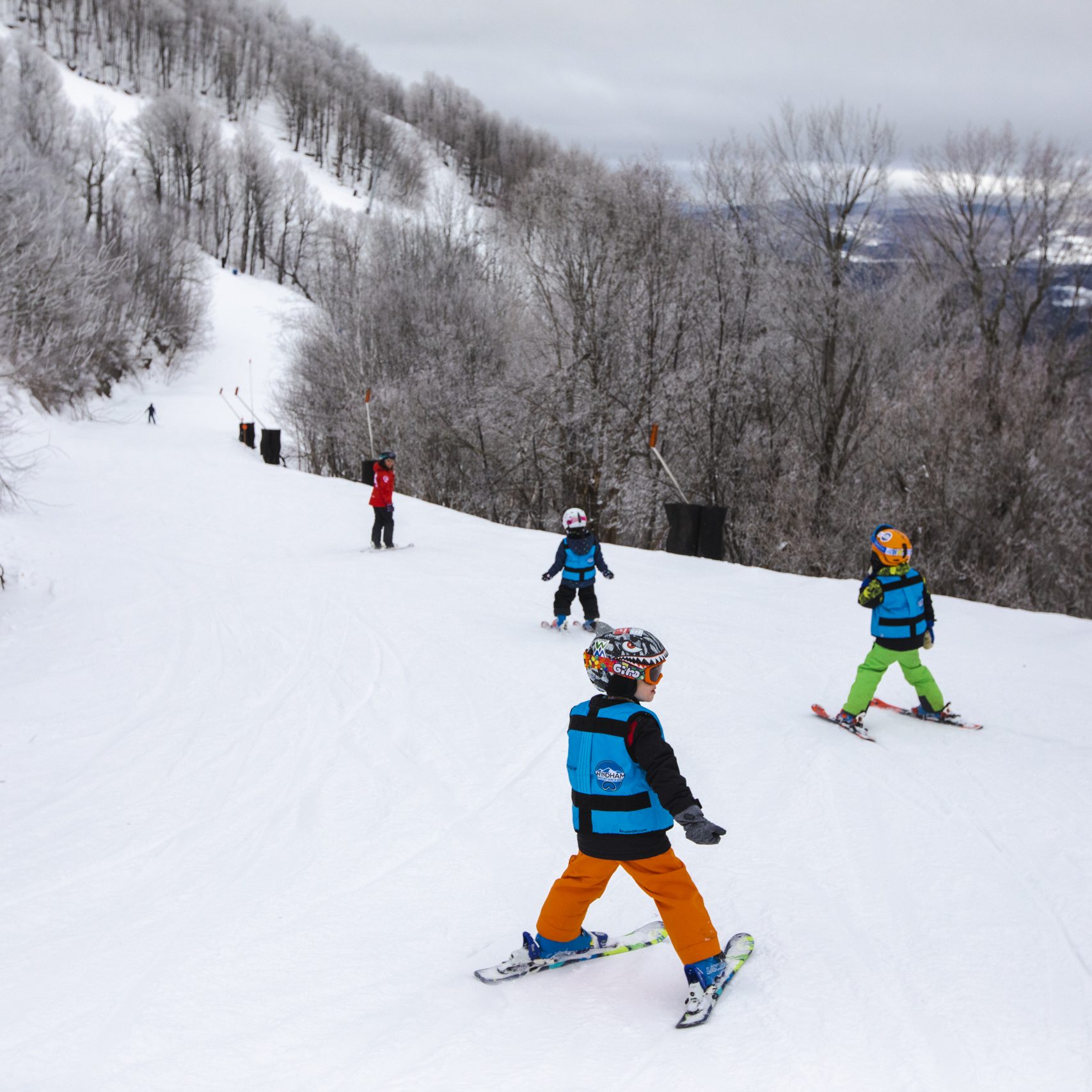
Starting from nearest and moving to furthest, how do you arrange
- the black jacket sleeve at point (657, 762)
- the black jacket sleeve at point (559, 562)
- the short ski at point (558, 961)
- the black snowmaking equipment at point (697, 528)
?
the black jacket sleeve at point (657, 762)
the short ski at point (558, 961)
the black jacket sleeve at point (559, 562)
the black snowmaking equipment at point (697, 528)

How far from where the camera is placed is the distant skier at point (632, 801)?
343cm

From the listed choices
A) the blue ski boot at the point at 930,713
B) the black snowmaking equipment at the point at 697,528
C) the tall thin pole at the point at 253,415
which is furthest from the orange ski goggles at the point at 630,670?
the tall thin pole at the point at 253,415

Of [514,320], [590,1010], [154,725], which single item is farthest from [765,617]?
[514,320]

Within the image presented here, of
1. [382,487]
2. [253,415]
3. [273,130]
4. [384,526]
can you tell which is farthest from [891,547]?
[273,130]

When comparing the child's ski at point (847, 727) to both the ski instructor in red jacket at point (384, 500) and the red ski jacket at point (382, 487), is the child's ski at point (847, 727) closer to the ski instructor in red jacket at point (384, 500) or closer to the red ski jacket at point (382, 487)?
the ski instructor in red jacket at point (384, 500)

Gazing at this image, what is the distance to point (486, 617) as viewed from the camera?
34.9 feet

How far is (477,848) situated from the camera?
5.16 metres

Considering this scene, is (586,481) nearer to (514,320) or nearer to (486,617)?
(514,320)

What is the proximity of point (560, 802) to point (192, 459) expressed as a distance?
2215 cm

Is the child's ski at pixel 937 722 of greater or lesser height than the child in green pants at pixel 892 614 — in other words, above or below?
below

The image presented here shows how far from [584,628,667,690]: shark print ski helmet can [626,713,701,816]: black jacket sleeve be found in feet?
0.57

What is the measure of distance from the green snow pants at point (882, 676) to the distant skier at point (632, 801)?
378cm

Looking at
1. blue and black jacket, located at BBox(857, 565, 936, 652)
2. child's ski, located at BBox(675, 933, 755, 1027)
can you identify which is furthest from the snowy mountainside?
child's ski, located at BBox(675, 933, 755, 1027)

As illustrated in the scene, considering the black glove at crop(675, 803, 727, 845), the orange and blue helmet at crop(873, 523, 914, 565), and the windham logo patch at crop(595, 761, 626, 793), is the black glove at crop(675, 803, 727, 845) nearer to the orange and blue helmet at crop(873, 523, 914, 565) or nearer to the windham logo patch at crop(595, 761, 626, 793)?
the windham logo patch at crop(595, 761, 626, 793)
